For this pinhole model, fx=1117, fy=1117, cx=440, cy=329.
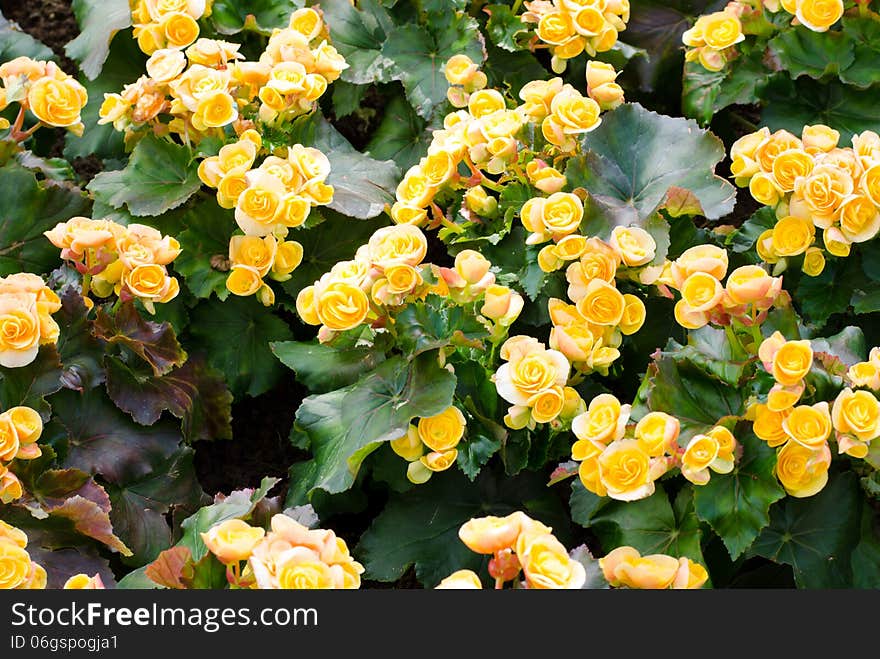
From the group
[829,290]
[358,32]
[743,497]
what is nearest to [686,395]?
[743,497]

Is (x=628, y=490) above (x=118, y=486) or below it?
above

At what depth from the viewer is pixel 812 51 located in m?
2.59

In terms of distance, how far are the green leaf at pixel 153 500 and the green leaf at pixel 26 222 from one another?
21.9 inches

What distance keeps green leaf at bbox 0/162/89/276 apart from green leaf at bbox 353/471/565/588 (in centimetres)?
98

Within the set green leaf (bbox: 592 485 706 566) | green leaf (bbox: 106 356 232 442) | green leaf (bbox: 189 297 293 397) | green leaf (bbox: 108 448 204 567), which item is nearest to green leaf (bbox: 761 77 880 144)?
green leaf (bbox: 592 485 706 566)

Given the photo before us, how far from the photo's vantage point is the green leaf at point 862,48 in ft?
8.37

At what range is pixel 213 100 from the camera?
2363mm

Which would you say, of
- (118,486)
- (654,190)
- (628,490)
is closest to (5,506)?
(118,486)

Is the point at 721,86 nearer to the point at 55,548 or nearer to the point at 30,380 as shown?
the point at 30,380

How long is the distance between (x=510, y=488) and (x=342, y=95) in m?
1.25

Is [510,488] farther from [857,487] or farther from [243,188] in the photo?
[243,188]

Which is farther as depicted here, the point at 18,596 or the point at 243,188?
the point at 243,188

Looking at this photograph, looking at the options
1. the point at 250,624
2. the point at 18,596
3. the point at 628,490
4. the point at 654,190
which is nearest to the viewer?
the point at 250,624

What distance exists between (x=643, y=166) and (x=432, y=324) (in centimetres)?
66
